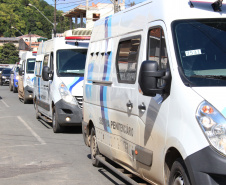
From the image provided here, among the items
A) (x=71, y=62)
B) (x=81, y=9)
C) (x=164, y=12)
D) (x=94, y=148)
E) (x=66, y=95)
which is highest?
(x=81, y=9)

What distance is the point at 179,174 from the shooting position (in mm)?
5344

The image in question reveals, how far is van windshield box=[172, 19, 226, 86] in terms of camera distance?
17.4 ft

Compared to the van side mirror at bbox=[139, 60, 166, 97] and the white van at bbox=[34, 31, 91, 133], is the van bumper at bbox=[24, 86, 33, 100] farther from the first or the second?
the van side mirror at bbox=[139, 60, 166, 97]

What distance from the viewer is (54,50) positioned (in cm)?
1470

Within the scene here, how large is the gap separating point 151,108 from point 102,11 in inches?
2277

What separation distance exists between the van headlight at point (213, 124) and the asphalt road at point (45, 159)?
3504 mm

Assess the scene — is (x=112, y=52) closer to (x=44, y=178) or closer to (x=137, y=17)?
(x=137, y=17)

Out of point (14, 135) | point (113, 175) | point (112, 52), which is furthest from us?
point (14, 135)

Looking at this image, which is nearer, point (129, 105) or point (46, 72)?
point (129, 105)

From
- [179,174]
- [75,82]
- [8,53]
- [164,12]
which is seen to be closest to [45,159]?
[75,82]

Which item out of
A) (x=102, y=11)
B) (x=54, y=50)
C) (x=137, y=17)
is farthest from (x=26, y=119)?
(x=102, y=11)

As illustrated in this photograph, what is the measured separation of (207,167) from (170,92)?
104 centimetres

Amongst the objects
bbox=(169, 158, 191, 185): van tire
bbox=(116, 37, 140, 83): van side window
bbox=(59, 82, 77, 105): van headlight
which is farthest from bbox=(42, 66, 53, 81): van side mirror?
bbox=(169, 158, 191, 185): van tire

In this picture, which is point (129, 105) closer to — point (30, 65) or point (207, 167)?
point (207, 167)
